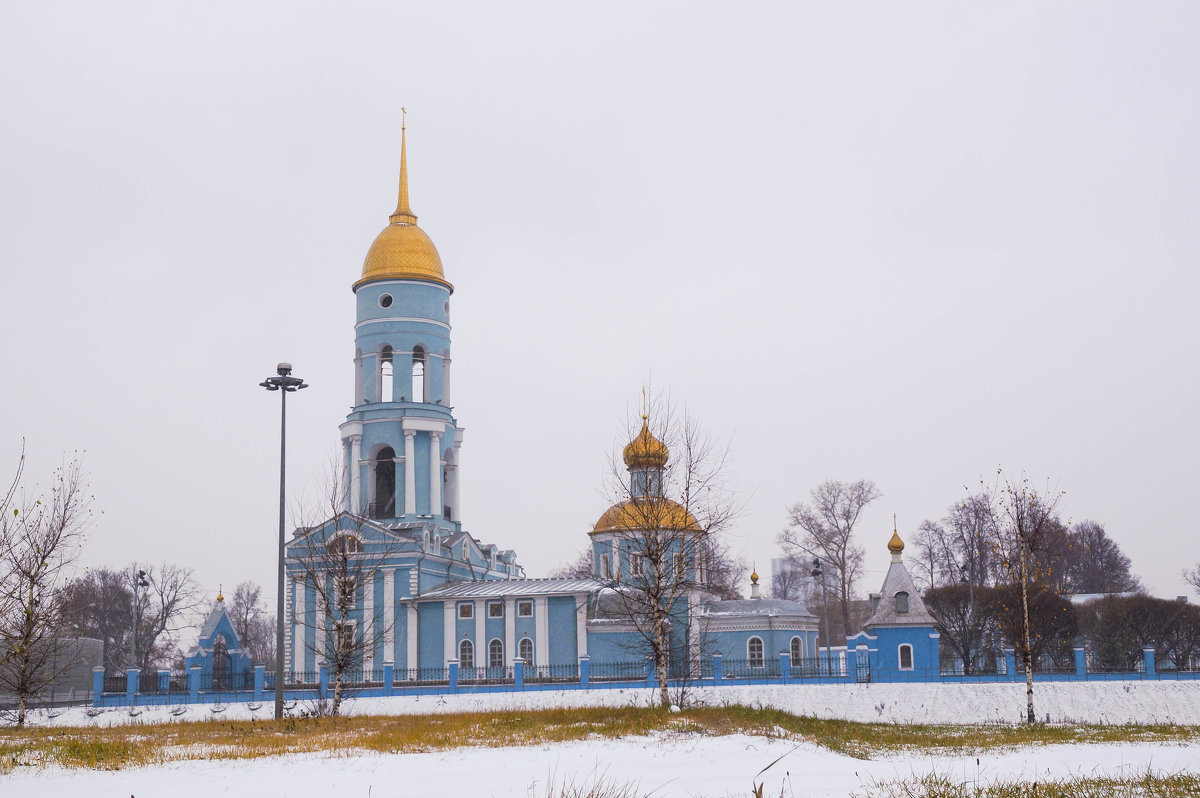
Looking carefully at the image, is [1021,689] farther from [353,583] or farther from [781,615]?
[353,583]

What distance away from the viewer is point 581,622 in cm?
3591

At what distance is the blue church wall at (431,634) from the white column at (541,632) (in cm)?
303

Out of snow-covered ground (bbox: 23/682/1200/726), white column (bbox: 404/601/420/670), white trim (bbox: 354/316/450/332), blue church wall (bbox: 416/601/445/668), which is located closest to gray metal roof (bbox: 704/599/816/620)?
snow-covered ground (bbox: 23/682/1200/726)

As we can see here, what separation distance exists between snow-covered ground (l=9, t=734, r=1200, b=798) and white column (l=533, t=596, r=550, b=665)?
72.7ft

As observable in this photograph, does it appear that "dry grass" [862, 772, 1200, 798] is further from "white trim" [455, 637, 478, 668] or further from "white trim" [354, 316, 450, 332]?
"white trim" [354, 316, 450, 332]

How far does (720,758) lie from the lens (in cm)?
1245

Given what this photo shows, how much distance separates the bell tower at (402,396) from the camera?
38781 mm

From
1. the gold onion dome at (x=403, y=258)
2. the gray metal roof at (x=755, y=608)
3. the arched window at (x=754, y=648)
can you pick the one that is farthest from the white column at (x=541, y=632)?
the gold onion dome at (x=403, y=258)

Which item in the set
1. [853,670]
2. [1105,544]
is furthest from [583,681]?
[1105,544]

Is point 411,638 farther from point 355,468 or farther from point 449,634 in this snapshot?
point 355,468

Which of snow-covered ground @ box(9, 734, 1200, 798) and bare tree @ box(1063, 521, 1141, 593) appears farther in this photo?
bare tree @ box(1063, 521, 1141, 593)

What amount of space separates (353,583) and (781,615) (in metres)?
15.7

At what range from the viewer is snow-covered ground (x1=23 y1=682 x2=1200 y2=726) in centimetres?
2706

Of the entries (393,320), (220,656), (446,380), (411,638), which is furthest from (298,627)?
(393,320)
